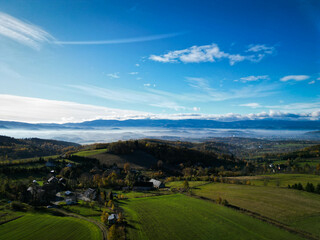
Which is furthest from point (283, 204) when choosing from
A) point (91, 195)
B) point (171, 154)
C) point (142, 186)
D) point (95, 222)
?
point (171, 154)

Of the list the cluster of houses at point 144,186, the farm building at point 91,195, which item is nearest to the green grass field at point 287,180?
the cluster of houses at point 144,186

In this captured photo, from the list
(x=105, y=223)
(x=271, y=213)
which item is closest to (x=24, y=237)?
(x=105, y=223)

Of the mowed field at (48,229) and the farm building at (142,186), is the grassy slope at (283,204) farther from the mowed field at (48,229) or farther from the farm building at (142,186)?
the mowed field at (48,229)

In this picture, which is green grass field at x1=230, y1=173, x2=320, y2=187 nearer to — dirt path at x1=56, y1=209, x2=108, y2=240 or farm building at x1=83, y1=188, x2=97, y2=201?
farm building at x1=83, y1=188, x2=97, y2=201

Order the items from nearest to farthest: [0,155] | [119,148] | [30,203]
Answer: [30,203] → [0,155] → [119,148]

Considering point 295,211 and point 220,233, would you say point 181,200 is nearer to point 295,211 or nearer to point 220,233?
point 220,233

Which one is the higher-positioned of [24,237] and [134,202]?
[24,237]
